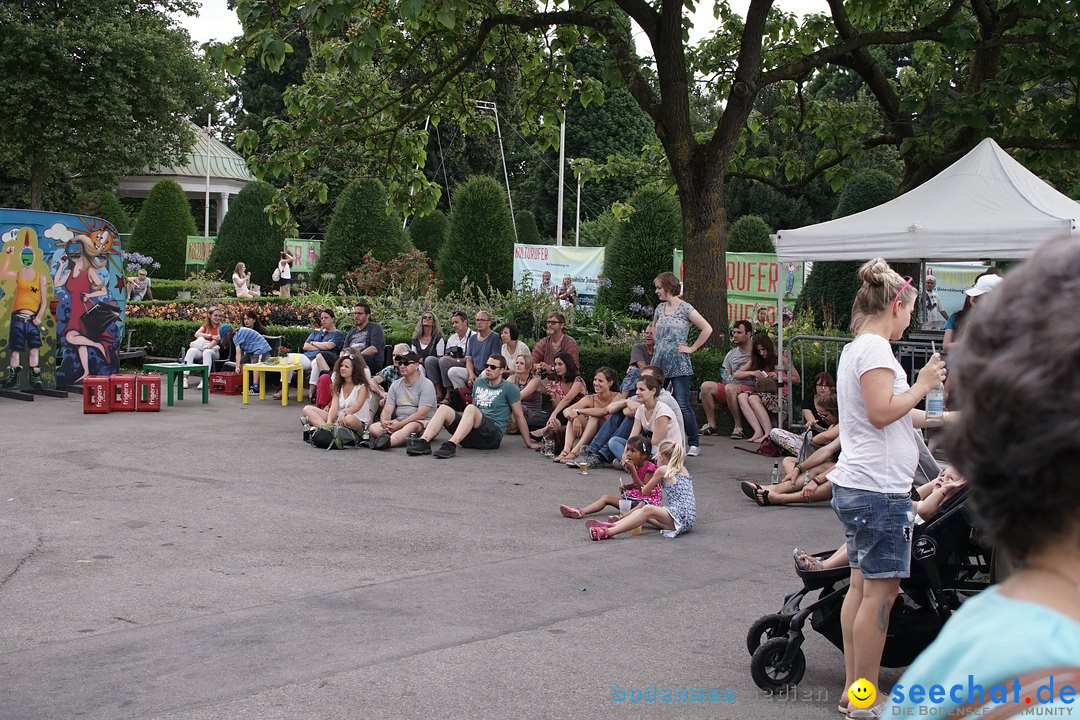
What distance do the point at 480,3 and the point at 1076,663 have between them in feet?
49.3

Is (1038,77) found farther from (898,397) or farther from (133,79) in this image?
(133,79)

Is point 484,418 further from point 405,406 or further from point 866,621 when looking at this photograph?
point 866,621

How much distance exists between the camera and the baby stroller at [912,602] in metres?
5.08

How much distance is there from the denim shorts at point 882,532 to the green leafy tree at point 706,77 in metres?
9.20

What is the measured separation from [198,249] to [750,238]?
1775 centimetres

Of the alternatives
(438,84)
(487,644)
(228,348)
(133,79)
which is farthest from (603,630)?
(133,79)

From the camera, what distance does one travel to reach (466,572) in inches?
290

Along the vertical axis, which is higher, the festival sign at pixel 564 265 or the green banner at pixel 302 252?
the green banner at pixel 302 252

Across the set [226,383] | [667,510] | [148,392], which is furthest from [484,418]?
[226,383]

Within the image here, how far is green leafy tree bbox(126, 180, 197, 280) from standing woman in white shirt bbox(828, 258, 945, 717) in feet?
109

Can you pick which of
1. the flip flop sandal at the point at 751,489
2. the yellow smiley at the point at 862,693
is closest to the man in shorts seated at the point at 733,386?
the flip flop sandal at the point at 751,489

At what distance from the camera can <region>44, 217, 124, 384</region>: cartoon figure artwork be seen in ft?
58.0

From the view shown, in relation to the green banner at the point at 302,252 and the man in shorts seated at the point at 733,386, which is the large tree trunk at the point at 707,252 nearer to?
the man in shorts seated at the point at 733,386

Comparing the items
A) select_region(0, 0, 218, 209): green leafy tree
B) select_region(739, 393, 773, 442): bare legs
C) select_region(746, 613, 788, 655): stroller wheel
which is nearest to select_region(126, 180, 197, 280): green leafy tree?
select_region(0, 0, 218, 209): green leafy tree
